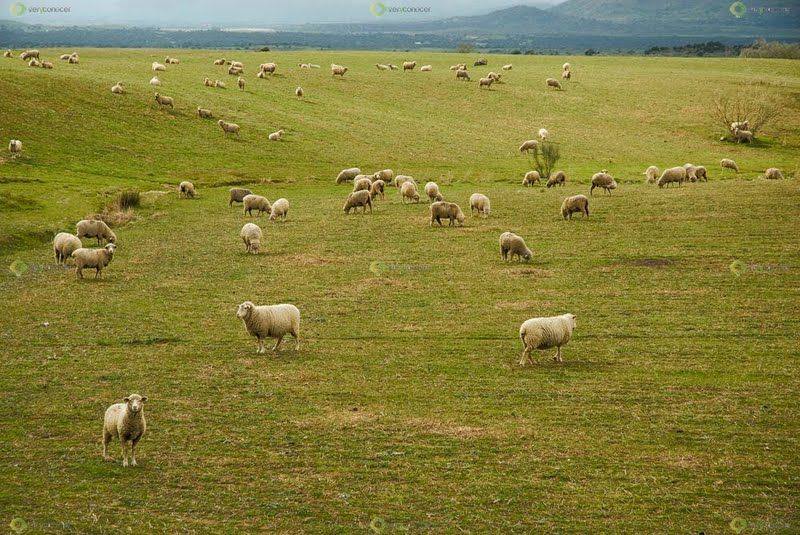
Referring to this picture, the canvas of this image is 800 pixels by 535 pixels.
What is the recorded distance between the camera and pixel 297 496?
595 inches

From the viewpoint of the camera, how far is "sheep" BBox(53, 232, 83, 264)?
34.8m

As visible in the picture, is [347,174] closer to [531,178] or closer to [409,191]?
[409,191]

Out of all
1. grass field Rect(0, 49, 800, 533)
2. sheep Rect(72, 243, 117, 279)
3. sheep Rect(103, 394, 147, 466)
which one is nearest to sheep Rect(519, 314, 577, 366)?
grass field Rect(0, 49, 800, 533)

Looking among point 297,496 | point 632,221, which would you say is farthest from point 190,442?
point 632,221

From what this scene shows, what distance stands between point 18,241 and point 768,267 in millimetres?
31667

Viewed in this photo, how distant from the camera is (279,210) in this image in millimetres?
45125

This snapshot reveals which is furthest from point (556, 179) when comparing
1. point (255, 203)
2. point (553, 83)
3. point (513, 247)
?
point (553, 83)

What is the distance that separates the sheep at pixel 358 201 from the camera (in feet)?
155

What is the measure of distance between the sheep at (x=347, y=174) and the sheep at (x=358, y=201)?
38.4 feet

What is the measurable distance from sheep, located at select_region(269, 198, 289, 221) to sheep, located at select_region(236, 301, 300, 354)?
22193 millimetres

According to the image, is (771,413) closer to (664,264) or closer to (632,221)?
(664,264)

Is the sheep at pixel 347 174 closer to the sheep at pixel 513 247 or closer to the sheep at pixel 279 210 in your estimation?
the sheep at pixel 279 210

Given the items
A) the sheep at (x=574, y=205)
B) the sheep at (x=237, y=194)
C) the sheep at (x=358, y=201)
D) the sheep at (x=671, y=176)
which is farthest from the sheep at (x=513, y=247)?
the sheep at (x=671, y=176)

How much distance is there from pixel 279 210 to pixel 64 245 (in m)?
12.8
